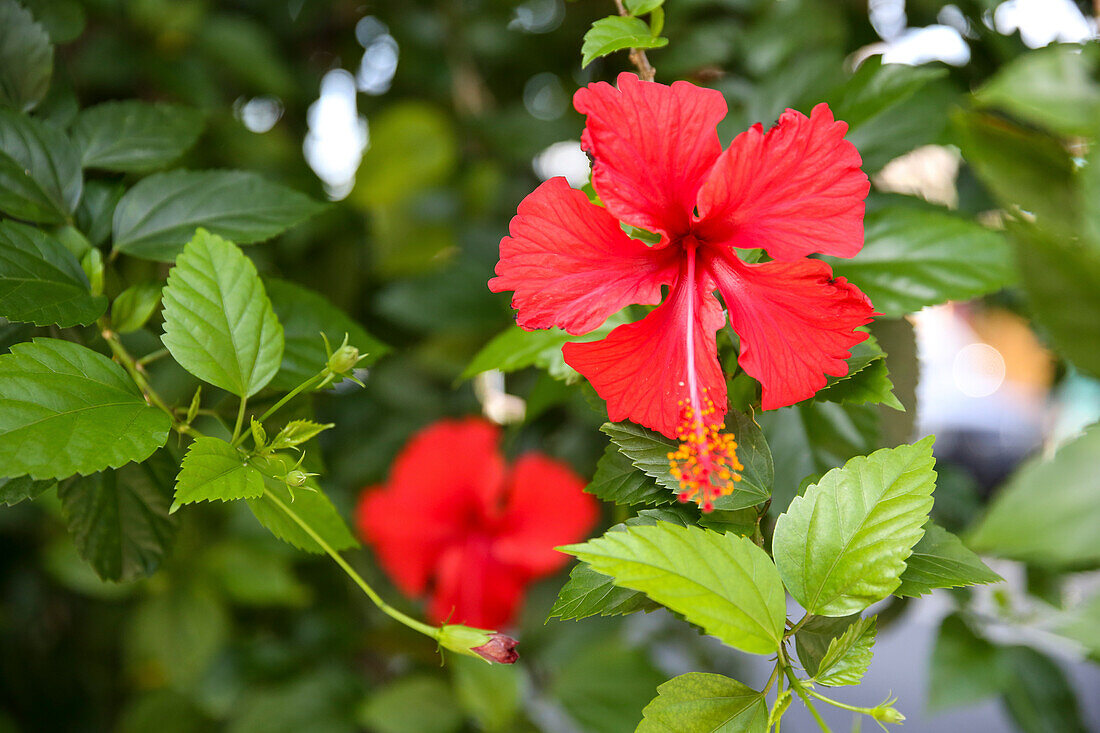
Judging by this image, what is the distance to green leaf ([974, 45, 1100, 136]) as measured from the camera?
280 millimetres

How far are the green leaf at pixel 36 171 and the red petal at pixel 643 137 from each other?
13.9 inches

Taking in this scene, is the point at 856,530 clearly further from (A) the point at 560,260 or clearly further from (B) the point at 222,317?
(B) the point at 222,317

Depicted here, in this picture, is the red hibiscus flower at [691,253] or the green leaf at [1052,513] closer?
the green leaf at [1052,513]

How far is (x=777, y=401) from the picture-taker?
376 mm

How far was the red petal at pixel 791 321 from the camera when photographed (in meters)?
0.36

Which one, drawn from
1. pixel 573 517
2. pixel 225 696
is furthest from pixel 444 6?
pixel 225 696

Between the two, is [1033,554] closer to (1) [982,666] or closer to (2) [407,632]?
(1) [982,666]

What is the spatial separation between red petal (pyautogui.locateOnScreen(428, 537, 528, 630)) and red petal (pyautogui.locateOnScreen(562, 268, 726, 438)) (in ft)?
1.67

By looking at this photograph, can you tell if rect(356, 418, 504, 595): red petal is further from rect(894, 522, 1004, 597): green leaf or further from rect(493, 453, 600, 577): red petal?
rect(894, 522, 1004, 597): green leaf

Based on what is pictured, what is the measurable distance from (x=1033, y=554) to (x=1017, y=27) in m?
0.67

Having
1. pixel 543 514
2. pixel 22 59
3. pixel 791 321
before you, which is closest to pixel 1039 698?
pixel 543 514

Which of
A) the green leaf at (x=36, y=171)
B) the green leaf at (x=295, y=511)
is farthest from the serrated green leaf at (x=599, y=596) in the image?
the green leaf at (x=36, y=171)

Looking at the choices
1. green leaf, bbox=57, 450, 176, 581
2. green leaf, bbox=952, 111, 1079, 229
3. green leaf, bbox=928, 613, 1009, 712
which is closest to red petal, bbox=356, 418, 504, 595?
green leaf, bbox=57, 450, 176, 581

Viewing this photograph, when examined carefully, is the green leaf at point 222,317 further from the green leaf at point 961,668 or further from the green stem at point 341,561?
the green leaf at point 961,668
